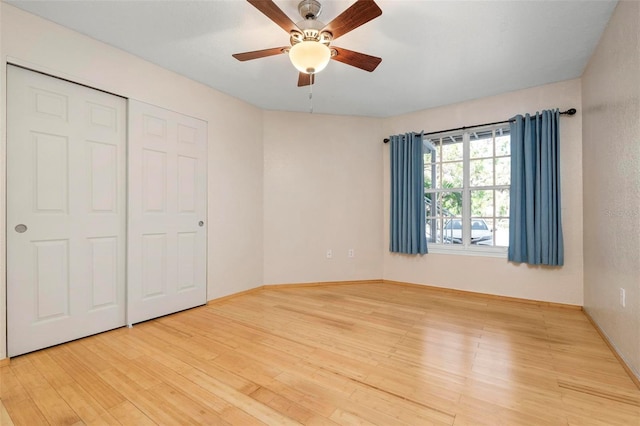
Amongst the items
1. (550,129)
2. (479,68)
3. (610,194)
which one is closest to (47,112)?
(479,68)

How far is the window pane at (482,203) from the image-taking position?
148 inches

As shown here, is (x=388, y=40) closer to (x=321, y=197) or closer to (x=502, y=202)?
(x=321, y=197)

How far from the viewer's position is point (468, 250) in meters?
3.89

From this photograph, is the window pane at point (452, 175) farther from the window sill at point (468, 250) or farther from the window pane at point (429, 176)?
the window sill at point (468, 250)

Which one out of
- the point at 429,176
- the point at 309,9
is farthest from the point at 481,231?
the point at 309,9

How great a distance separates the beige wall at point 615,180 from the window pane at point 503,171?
0.78 meters

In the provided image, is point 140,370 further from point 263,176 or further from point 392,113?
point 392,113

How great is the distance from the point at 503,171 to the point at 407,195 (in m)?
1.20

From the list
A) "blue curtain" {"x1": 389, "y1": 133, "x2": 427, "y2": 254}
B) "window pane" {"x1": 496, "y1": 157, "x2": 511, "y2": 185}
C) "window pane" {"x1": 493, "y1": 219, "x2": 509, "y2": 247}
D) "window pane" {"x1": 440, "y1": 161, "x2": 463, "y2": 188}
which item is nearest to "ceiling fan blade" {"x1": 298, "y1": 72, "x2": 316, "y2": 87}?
"blue curtain" {"x1": 389, "y1": 133, "x2": 427, "y2": 254}

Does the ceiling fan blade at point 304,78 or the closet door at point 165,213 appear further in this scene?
the closet door at point 165,213

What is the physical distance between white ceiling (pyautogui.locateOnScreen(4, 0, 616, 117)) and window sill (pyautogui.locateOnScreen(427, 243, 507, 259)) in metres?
1.94

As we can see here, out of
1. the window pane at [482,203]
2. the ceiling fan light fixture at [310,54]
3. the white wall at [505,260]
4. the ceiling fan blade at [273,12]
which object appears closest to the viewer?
the ceiling fan blade at [273,12]

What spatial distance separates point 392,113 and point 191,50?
9.11 ft

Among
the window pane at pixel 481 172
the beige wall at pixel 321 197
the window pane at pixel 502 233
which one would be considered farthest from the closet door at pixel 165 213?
the window pane at pixel 502 233
